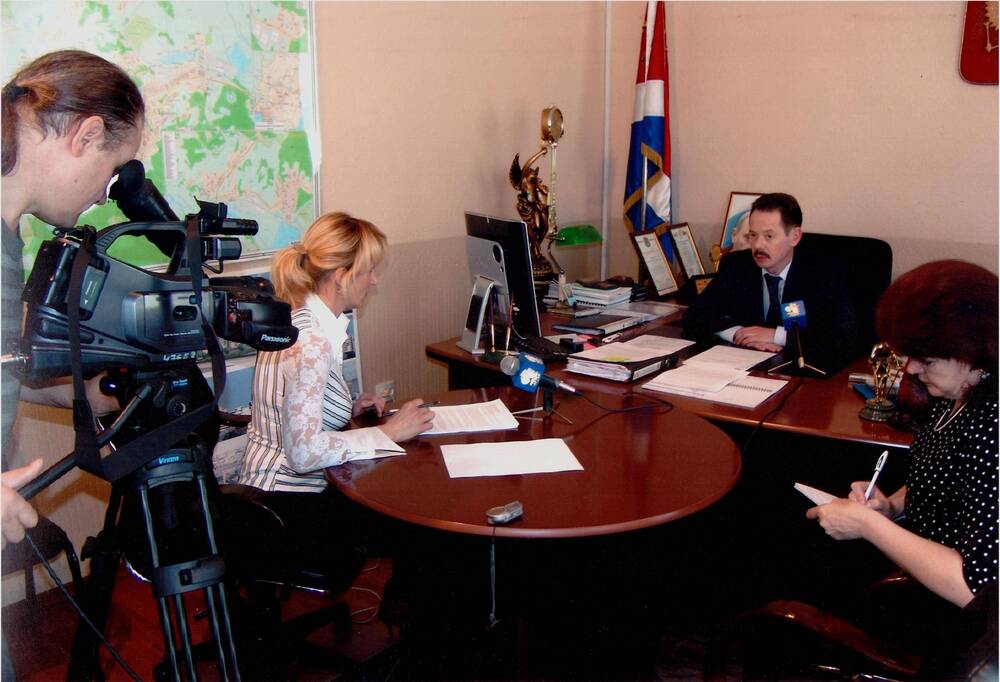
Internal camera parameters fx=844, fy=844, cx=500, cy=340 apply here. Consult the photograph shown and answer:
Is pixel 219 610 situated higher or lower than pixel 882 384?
lower

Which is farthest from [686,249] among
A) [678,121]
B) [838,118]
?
[838,118]

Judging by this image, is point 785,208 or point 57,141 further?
point 785,208

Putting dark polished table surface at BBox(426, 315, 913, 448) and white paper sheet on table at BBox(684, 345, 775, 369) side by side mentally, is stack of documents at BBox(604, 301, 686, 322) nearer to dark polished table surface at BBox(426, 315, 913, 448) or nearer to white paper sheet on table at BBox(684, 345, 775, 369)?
white paper sheet on table at BBox(684, 345, 775, 369)

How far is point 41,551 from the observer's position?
196 cm

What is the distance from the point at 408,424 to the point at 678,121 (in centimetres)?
260

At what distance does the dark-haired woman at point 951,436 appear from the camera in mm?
1329

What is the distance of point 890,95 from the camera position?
334 centimetres

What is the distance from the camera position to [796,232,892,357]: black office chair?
118 inches

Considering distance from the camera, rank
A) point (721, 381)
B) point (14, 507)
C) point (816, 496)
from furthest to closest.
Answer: point (721, 381) < point (816, 496) < point (14, 507)

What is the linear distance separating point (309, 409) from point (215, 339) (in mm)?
604

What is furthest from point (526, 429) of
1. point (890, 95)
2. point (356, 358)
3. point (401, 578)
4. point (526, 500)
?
point (890, 95)

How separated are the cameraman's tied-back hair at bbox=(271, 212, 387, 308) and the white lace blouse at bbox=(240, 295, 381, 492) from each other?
0.20 ft

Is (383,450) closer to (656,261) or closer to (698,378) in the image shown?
(698,378)

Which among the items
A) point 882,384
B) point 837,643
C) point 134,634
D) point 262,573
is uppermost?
point 882,384
